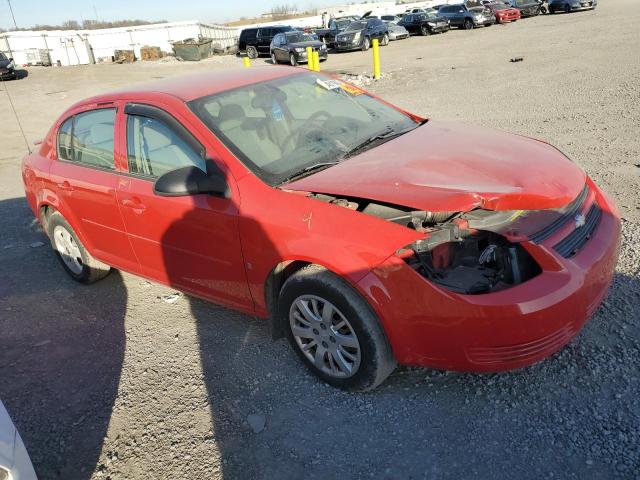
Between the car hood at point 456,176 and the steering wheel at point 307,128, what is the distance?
1.33 ft

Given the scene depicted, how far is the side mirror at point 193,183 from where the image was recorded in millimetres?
3049

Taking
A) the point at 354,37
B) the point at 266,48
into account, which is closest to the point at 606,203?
the point at 354,37

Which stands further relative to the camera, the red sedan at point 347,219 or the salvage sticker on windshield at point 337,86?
the salvage sticker on windshield at point 337,86

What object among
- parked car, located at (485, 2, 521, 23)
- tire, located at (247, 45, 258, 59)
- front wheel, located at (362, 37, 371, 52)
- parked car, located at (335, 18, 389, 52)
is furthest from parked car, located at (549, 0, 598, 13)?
tire, located at (247, 45, 258, 59)

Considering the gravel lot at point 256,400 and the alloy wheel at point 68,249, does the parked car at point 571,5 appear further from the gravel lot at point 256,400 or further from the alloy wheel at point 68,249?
the alloy wheel at point 68,249

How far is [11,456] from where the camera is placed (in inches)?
77.2

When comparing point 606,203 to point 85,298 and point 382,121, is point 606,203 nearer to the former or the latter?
point 382,121

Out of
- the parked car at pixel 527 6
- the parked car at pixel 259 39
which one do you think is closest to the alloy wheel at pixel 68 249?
the parked car at pixel 259 39

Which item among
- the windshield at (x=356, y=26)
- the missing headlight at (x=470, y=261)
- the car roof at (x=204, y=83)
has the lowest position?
the missing headlight at (x=470, y=261)

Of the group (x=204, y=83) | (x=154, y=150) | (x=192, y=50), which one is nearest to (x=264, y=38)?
(x=192, y=50)

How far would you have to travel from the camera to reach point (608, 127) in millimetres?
7391

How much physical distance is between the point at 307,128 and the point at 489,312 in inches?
70.7

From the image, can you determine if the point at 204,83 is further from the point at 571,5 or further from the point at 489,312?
the point at 571,5

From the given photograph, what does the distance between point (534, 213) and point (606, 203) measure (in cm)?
67
